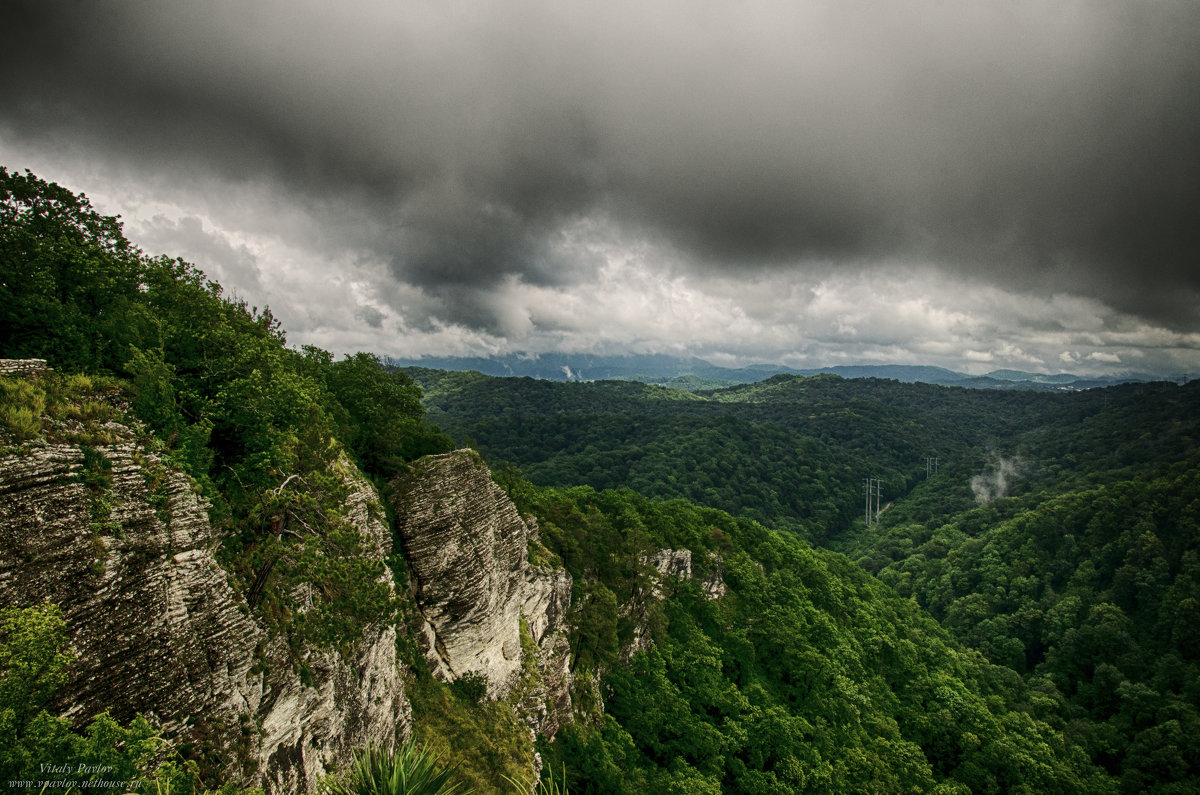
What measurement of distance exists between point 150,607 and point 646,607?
125 feet

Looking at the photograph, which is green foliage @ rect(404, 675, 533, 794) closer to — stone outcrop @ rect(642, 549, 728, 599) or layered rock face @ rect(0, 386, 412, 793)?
layered rock face @ rect(0, 386, 412, 793)

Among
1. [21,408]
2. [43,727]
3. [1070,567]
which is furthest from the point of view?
[1070,567]

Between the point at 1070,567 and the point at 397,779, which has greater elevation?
the point at 397,779

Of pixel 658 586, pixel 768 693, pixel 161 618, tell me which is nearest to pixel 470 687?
pixel 161 618

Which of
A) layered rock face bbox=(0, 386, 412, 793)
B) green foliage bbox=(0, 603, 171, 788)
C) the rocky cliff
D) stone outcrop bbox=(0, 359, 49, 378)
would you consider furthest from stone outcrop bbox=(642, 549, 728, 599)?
stone outcrop bbox=(0, 359, 49, 378)

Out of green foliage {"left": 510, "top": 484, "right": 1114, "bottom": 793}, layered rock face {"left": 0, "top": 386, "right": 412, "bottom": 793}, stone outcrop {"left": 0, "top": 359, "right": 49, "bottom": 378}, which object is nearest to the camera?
layered rock face {"left": 0, "top": 386, "right": 412, "bottom": 793}

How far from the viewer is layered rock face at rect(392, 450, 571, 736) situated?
80.8 ft

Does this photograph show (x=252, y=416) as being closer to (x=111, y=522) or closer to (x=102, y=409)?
(x=102, y=409)

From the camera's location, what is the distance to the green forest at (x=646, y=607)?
46.9ft

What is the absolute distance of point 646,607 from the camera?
43.3 meters

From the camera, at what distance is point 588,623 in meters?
37.2

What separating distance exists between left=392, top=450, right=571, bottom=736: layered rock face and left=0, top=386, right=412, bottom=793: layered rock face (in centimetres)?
941

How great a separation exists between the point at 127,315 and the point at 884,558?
158 meters

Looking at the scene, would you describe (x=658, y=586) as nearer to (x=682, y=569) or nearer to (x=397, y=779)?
(x=682, y=569)
